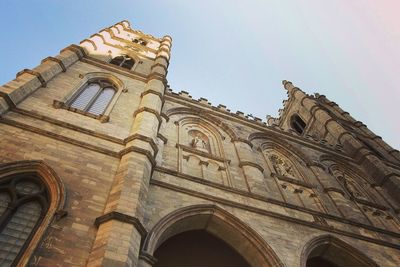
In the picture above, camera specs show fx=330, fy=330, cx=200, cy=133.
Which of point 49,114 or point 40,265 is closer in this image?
point 40,265

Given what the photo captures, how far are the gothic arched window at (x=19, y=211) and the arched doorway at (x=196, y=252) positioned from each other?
3.85 meters

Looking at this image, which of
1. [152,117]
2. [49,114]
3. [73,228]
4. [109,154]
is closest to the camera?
[73,228]

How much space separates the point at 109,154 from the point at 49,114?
216 cm

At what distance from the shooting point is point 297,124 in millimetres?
26094

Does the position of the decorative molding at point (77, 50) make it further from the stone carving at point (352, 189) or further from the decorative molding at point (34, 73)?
the stone carving at point (352, 189)

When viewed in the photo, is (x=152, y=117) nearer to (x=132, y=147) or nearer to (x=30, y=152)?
(x=132, y=147)

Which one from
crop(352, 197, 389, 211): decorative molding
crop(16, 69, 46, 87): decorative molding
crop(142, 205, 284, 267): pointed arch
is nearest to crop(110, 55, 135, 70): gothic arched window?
crop(16, 69, 46, 87): decorative molding

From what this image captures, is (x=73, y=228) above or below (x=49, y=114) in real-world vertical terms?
below

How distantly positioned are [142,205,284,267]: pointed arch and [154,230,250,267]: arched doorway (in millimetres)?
824

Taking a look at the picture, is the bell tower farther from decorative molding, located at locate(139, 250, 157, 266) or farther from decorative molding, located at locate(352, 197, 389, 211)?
decorative molding, located at locate(139, 250, 157, 266)

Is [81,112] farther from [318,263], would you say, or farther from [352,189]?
[352,189]

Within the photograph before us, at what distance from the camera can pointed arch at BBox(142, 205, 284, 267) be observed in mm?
7359

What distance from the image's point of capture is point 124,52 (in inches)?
652

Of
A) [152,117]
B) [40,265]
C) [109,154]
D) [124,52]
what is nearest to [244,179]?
[152,117]
